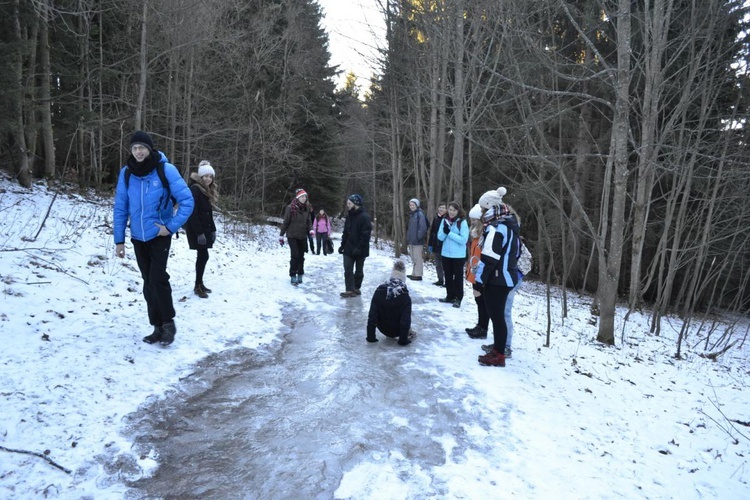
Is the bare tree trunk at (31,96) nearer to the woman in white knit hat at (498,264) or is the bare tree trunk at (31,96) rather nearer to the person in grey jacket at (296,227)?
the person in grey jacket at (296,227)

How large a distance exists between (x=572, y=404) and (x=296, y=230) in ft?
21.9

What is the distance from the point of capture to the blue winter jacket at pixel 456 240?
8.18 meters

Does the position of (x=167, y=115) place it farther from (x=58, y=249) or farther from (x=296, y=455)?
(x=296, y=455)

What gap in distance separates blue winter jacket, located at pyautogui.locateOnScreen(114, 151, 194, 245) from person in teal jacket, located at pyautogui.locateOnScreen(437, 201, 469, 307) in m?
5.15

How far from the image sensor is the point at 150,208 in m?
4.58

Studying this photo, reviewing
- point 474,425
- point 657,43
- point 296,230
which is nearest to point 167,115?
point 296,230

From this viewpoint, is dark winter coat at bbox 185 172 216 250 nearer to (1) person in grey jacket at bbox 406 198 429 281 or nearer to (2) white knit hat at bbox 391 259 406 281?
(2) white knit hat at bbox 391 259 406 281

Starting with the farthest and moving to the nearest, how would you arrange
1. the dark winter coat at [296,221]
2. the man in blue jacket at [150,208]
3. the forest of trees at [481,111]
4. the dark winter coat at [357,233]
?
the dark winter coat at [296,221] < the dark winter coat at [357,233] < the forest of trees at [481,111] < the man in blue jacket at [150,208]

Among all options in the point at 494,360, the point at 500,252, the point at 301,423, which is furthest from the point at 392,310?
the point at 301,423

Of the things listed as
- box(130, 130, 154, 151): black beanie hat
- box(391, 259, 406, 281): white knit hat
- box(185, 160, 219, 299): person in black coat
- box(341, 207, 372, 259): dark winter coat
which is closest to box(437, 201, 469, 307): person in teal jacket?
box(341, 207, 372, 259): dark winter coat

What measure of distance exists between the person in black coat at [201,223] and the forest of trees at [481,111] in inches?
108

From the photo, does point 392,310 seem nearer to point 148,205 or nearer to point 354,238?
point 354,238

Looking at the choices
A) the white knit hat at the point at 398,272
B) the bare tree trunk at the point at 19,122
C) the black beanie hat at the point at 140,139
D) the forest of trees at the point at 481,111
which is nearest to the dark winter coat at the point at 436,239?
the forest of trees at the point at 481,111

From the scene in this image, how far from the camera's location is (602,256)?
7.86m
